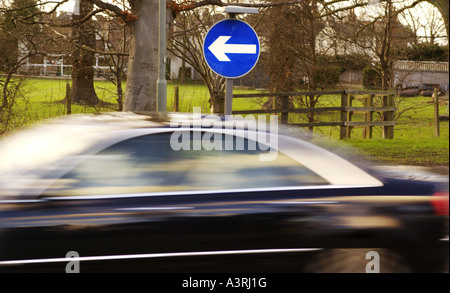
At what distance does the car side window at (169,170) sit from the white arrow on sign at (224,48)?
4.86 meters

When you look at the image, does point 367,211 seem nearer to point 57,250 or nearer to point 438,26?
point 57,250

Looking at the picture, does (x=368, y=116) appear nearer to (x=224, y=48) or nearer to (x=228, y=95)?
(x=228, y=95)

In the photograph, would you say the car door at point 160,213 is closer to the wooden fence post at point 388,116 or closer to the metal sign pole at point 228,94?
the metal sign pole at point 228,94

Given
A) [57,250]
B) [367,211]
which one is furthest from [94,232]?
[367,211]

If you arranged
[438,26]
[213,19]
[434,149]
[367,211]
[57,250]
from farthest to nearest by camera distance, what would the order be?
[213,19], [438,26], [434,149], [367,211], [57,250]

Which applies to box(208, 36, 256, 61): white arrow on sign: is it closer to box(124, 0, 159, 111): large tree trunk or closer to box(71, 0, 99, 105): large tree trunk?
box(124, 0, 159, 111): large tree trunk

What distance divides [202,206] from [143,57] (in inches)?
435

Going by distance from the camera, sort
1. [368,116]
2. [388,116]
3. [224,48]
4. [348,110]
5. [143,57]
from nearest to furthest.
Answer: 1. [224,48]
2. [143,57]
3. [348,110]
4. [388,116]
5. [368,116]

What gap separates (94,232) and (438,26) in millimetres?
17430

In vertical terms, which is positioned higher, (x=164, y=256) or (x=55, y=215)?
(x=55, y=215)

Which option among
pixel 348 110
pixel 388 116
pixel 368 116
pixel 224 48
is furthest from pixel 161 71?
pixel 388 116

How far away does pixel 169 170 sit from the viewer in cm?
441

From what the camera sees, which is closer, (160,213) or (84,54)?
(160,213)

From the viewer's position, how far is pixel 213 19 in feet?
75.3
